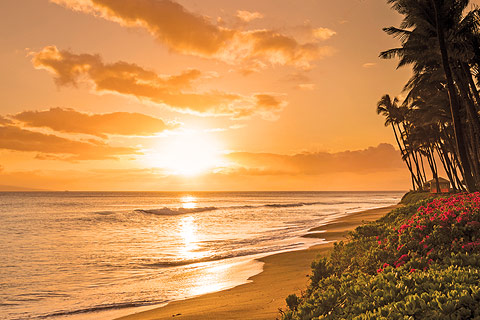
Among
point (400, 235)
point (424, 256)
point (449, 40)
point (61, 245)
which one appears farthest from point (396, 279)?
point (61, 245)

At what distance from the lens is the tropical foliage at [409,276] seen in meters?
3.70

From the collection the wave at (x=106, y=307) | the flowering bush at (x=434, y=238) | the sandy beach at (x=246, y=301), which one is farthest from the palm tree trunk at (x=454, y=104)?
the wave at (x=106, y=307)

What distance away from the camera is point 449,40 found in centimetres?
2178

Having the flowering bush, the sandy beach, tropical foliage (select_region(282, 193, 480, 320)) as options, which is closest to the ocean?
the sandy beach

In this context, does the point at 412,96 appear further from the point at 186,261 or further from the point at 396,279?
the point at 396,279

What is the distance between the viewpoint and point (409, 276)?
460cm

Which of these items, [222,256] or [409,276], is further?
[222,256]

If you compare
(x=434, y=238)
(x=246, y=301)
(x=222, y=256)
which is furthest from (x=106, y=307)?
(x=434, y=238)

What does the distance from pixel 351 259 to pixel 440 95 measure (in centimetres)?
2710

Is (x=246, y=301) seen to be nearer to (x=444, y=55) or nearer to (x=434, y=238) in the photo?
(x=434, y=238)

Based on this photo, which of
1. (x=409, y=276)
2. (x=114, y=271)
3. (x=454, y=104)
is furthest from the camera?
(x=454, y=104)

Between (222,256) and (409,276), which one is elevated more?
(409,276)

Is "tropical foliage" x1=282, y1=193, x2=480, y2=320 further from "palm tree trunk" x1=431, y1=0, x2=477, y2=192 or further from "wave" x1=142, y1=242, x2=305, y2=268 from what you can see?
"palm tree trunk" x1=431, y1=0, x2=477, y2=192

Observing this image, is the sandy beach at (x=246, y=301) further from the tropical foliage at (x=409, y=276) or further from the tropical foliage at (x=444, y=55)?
the tropical foliage at (x=444, y=55)
